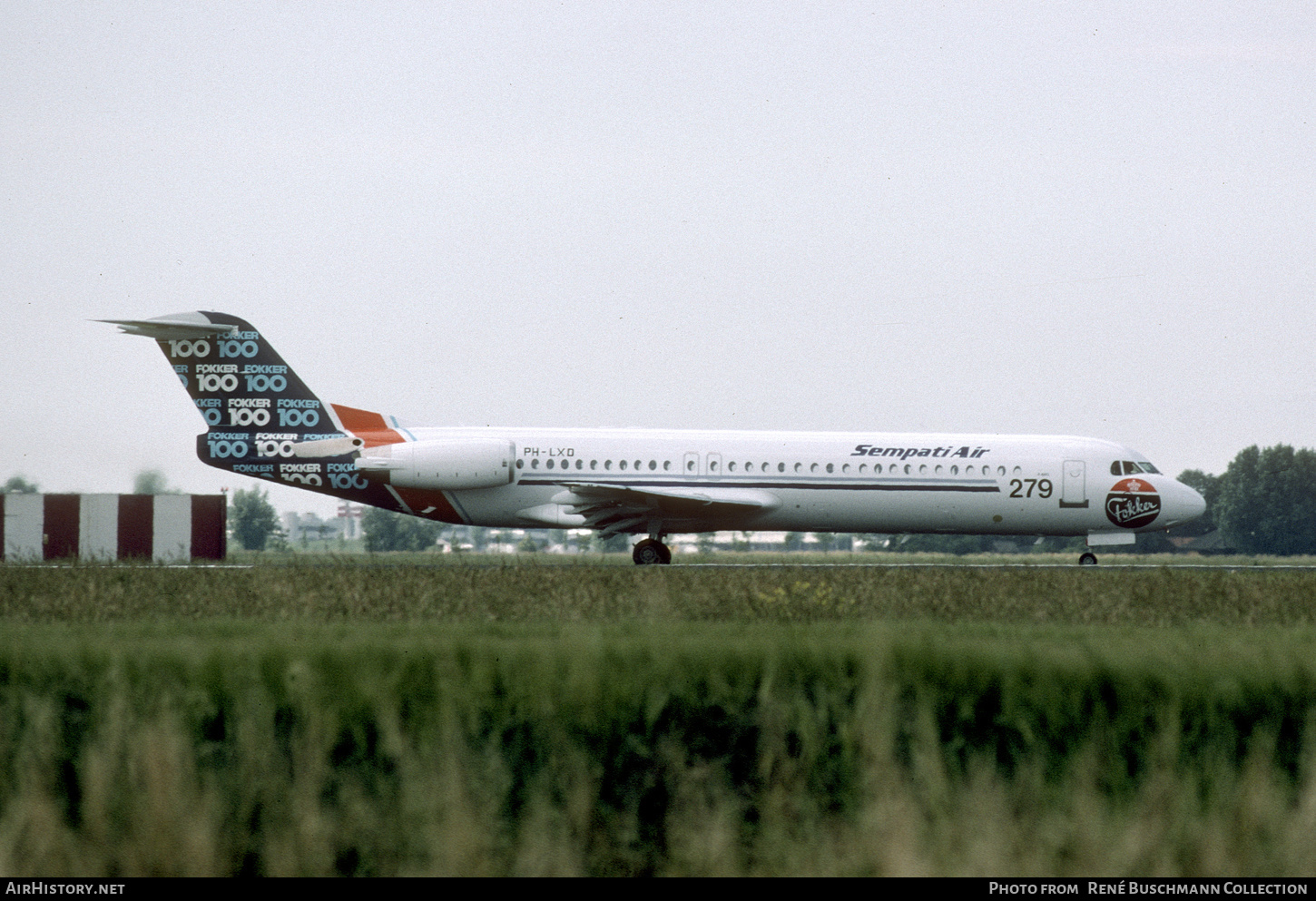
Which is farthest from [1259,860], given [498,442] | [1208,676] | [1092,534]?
[1092,534]

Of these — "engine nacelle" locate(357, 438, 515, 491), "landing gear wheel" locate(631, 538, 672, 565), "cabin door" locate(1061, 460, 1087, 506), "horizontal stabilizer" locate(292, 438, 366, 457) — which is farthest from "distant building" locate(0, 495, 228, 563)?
"cabin door" locate(1061, 460, 1087, 506)

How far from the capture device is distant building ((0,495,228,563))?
33.2 m

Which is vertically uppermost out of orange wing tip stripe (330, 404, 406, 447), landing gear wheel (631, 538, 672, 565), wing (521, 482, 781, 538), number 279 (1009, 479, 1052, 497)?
orange wing tip stripe (330, 404, 406, 447)

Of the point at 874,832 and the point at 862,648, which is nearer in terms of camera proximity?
the point at 874,832

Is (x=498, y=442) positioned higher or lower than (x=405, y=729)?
higher

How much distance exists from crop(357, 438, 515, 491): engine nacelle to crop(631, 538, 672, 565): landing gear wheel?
342cm

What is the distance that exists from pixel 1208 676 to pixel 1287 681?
1.34 feet

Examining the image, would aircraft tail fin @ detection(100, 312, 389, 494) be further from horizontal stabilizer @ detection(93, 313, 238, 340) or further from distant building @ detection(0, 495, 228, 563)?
distant building @ detection(0, 495, 228, 563)

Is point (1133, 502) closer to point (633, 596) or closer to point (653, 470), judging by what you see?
point (653, 470)

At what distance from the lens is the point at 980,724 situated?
21.1 ft

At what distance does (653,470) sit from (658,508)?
3.37 ft

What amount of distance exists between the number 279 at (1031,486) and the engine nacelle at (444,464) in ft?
38.8

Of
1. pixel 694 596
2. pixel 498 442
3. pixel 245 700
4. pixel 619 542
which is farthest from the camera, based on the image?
pixel 619 542

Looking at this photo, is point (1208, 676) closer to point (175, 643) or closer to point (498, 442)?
point (175, 643)
